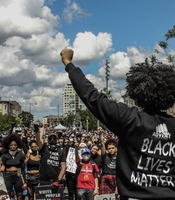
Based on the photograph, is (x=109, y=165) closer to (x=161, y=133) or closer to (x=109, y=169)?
(x=109, y=169)

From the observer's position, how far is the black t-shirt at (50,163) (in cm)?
1102

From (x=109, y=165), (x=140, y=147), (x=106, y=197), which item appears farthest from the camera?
(x=109, y=165)

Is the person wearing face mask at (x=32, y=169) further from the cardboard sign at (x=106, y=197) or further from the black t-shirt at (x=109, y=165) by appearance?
the cardboard sign at (x=106, y=197)

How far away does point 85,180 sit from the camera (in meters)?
10.8

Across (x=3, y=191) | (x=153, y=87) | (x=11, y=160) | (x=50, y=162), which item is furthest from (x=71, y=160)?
(x=153, y=87)

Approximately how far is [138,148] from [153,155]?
108mm

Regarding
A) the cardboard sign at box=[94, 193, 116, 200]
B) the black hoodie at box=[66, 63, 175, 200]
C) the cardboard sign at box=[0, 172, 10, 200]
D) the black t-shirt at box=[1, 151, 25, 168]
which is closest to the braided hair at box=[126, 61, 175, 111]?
the black hoodie at box=[66, 63, 175, 200]

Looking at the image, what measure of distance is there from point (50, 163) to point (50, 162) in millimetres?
23

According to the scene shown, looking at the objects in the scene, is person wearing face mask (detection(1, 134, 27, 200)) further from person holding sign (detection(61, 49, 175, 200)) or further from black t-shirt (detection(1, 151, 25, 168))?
person holding sign (detection(61, 49, 175, 200))

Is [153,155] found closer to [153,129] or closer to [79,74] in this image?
[153,129]

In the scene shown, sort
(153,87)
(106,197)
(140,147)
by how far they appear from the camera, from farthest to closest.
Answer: (106,197) < (153,87) < (140,147)

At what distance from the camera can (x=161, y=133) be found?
3213 mm

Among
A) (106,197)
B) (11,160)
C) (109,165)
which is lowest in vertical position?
(106,197)

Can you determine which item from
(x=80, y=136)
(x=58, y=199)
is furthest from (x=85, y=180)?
(x=80, y=136)
